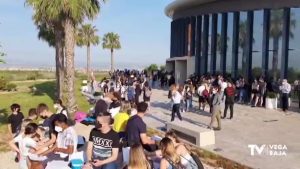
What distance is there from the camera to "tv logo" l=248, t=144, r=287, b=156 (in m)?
12.8

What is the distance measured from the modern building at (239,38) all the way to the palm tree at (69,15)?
1231 centimetres

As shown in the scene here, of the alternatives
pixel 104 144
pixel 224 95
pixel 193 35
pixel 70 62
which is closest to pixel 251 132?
pixel 224 95

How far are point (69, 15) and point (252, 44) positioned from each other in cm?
1434

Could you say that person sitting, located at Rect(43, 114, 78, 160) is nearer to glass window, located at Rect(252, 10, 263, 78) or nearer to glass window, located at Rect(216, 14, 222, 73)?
glass window, located at Rect(252, 10, 263, 78)

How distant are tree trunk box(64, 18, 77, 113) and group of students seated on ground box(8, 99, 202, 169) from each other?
9787 millimetres

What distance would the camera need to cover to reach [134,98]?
22.9m

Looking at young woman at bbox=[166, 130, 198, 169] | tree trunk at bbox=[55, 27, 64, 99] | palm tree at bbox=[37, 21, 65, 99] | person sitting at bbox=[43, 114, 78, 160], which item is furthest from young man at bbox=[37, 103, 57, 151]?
tree trunk at bbox=[55, 27, 64, 99]

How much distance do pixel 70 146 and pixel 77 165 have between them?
0.64 metres

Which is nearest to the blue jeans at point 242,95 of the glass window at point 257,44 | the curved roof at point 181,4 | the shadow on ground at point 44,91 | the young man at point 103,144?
the glass window at point 257,44

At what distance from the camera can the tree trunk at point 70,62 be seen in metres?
21.5

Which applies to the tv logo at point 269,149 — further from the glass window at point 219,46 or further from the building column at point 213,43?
the building column at point 213,43

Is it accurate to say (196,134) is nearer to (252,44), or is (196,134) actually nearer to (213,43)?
(252,44)

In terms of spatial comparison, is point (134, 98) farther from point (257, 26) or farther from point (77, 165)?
point (77, 165)

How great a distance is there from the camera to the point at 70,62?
21.7 metres
